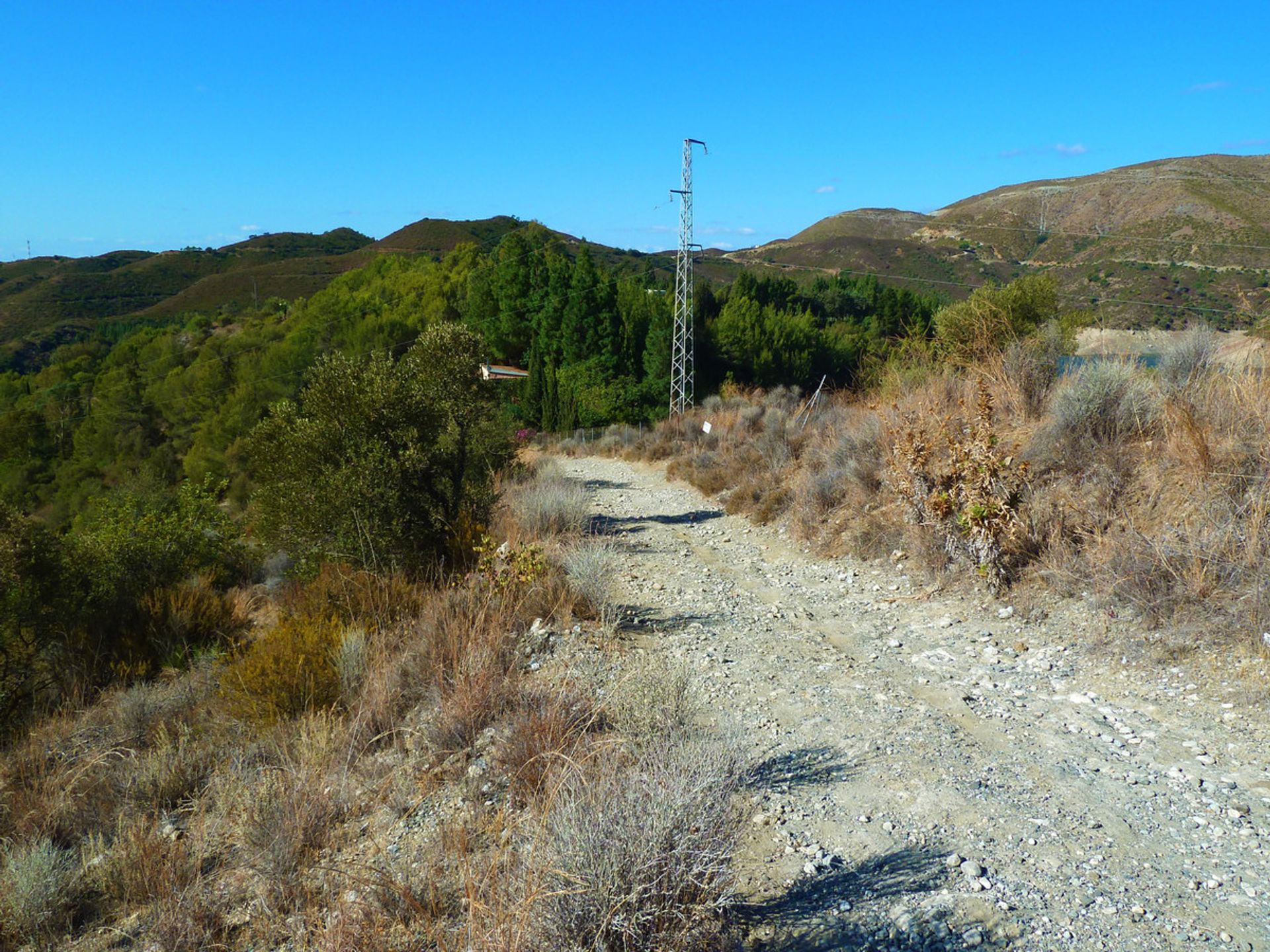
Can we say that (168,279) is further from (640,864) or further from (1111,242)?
(640,864)

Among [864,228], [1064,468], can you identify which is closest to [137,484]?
[1064,468]

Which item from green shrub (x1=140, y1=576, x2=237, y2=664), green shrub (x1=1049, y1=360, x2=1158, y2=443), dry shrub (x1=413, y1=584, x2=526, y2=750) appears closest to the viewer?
dry shrub (x1=413, y1=584, x2=526, y2=750)

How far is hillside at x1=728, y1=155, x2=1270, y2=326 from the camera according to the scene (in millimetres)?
34375

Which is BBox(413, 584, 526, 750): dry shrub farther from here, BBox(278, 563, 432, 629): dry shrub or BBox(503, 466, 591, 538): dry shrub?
BBox(503, 466, 591, 538): dry shrub

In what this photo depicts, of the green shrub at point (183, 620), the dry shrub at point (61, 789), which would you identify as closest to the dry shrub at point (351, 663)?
the dry shrub at point (61, 789)

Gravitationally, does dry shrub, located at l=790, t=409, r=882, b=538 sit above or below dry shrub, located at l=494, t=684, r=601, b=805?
above

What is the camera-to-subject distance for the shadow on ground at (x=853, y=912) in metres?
2.54

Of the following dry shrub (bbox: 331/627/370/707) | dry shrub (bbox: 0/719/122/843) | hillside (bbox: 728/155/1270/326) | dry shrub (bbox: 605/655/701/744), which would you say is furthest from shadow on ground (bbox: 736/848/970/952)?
hillside (bbox: 728/155/1270/326)

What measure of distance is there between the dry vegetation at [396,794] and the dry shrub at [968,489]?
9.06 ft

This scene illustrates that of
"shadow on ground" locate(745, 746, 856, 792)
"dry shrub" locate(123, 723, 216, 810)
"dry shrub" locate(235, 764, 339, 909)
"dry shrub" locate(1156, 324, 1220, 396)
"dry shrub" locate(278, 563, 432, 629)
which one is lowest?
"dry shrub" locate(123, 723, 216, 810)

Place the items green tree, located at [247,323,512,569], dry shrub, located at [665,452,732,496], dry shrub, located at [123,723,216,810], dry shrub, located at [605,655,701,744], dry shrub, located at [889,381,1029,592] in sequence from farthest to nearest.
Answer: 1. dry shrub, located at [665,452,732,496]
2. green tree, located at [247,323,512,569]
3. dry shrub, located at [889,381,1029,592]
4. dry shrub, located at [123,723,216,810]
5. dry shrub, located at [605,655,701,744]

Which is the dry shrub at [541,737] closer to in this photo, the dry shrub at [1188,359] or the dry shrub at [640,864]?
the dry shrub at [640,864]

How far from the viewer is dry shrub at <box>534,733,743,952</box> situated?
2.25 metres

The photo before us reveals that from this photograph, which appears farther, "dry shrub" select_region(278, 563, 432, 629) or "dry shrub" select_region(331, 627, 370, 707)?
"dry shrub" select_region(278, 563, 432, 629)
